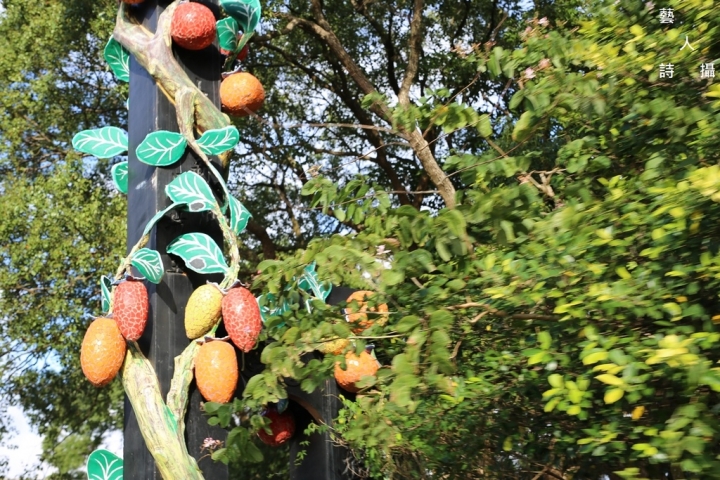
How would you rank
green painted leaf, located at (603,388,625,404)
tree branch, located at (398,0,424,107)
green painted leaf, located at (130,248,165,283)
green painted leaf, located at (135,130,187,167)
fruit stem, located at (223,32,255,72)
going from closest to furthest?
green painted leaf, located at (603,388,625,404) → green painted leaf, located at (130,248,165,283) → green painted leaf, located at (135,130,187,167) → fruit stem, located at (223,32,255,72) → tree branch, located at (398,0,424,107)

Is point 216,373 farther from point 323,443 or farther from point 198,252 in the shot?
point 323,443

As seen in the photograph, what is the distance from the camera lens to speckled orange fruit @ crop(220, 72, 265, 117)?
457 cm

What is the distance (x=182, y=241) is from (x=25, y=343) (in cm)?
468

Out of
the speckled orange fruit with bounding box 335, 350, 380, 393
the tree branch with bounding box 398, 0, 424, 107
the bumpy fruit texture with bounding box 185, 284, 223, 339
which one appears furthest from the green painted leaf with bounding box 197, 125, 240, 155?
the tree branch with bounding box 398, 0, 424, 107

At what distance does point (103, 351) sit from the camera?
382cm

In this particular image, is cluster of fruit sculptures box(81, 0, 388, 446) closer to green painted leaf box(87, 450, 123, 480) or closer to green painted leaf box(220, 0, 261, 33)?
green painted leaf box(87, 450, 123, 480)

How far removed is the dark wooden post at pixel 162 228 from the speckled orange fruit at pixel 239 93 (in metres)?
0.05

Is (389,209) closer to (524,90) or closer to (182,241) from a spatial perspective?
(524,90)

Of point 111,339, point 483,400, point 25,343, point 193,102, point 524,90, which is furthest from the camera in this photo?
point 25,343

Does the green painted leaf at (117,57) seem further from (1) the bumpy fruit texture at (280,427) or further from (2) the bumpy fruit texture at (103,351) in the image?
(1) the bumpy fruit texture at (280,427)

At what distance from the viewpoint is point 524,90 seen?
2.24m

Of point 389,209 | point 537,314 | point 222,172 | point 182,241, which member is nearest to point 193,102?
point 222,172

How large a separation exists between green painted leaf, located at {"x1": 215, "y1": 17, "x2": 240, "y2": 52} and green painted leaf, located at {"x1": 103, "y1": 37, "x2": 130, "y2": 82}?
1.73ft

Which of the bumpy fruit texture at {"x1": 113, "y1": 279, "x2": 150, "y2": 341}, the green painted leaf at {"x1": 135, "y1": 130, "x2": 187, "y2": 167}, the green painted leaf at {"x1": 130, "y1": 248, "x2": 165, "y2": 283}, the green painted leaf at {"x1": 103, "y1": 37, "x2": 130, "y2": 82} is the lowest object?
the bumpy fruit texture at {"x1": 113, "y1": 279, "x2": 150, "y2": 341}
